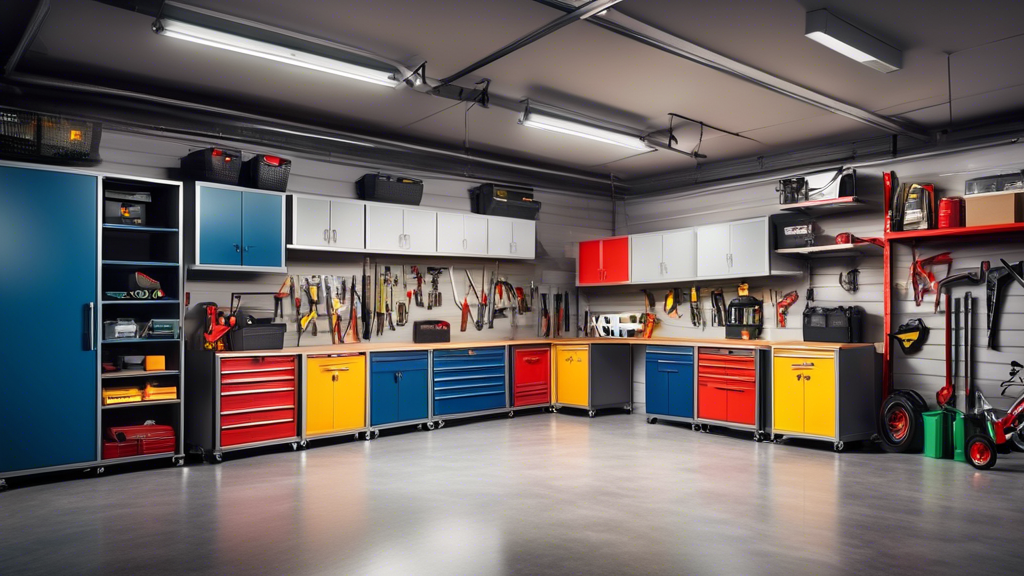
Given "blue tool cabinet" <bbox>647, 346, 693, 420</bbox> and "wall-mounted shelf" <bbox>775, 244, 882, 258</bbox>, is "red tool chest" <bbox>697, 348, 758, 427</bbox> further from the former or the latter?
"wall-mounted shelf" <bbox>775, 244, 882, 258</bbox>

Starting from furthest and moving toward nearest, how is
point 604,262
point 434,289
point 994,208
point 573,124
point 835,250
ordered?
1. point 604,262
2. point 434,289
3. point 835,250
4. point 573,124
5. point 994,208

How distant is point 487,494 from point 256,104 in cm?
373

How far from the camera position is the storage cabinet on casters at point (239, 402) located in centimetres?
524

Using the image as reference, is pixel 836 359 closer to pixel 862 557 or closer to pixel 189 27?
pixel 862 557

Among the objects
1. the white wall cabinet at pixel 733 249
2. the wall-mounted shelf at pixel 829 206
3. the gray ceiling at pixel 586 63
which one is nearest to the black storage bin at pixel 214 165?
the gray ceiling at pixel 586 63

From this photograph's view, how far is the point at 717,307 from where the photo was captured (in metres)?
7.53

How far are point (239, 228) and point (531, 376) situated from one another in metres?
3.53

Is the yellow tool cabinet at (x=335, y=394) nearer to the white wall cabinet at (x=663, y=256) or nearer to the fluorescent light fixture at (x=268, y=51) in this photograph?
the fluorescent light fixture at (x=268, y=51)

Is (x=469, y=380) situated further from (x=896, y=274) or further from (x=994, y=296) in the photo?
(x=994, y=296)

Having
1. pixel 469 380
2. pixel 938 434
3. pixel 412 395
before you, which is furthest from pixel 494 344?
pixel 938 434

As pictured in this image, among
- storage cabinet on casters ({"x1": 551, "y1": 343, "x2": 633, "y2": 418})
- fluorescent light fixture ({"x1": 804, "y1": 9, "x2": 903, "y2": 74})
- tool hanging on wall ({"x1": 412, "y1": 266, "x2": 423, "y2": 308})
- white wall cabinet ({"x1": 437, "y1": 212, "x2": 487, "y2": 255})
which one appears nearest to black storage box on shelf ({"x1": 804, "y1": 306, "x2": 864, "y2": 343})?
storage cabinet on casters ({"x1": 551, "y1": 343, "x2": 633, "y2": 418})

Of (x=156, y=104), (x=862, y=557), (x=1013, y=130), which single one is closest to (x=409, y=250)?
(x=156, y=104)

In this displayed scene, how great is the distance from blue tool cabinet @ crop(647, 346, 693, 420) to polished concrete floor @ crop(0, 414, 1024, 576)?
3.80 ft

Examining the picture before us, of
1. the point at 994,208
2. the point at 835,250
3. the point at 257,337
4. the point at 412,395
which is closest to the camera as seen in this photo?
the point at 994,208
